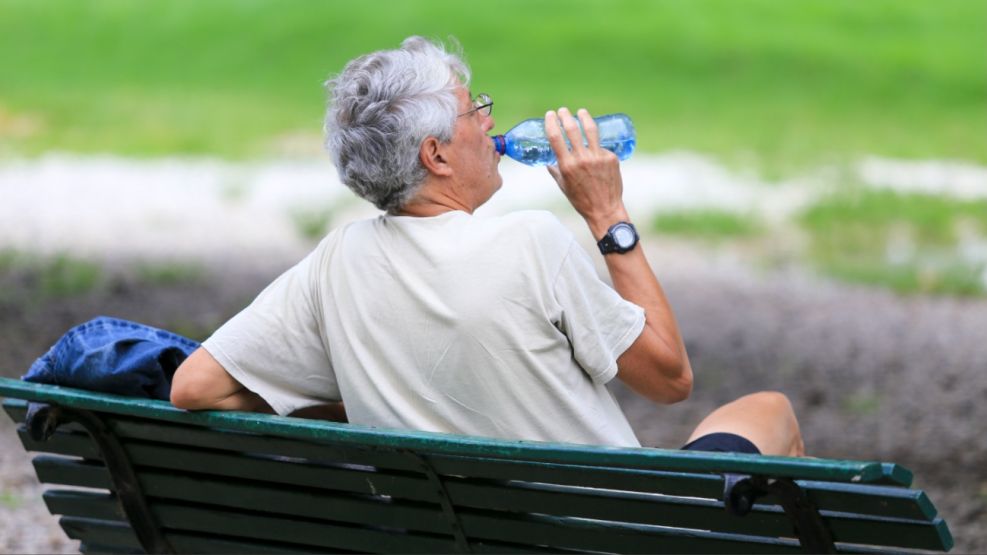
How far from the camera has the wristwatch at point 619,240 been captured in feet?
10.4

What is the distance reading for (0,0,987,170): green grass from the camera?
18.4 metres

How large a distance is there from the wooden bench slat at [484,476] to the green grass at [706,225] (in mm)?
9402

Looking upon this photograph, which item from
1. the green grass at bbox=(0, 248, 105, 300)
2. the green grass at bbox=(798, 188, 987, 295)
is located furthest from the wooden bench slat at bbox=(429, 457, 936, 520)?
the green grass at bbox=(798, 188, 987, 295)

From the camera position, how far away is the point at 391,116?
3121 mm

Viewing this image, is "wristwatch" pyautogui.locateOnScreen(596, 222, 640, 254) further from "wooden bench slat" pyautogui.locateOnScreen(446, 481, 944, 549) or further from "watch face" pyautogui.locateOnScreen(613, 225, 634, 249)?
"wooden bench slat" pyautogui.locateOnScreen(446, 481, 944, 549)

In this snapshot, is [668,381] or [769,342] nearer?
[668,381]

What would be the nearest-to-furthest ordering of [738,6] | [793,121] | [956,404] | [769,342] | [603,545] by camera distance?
[603,545], [956,404], [769,342], [793,121], [738,6]

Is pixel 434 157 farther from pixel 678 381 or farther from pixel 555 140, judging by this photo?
pixel 678 381

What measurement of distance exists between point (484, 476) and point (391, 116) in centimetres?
76

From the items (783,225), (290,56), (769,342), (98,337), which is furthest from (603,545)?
(290,56)

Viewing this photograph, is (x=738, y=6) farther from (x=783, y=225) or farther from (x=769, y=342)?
(x=769, y=342)

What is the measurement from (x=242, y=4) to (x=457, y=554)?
2461 centimetres

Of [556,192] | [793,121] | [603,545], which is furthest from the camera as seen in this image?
[793,121]

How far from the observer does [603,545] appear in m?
2.98
